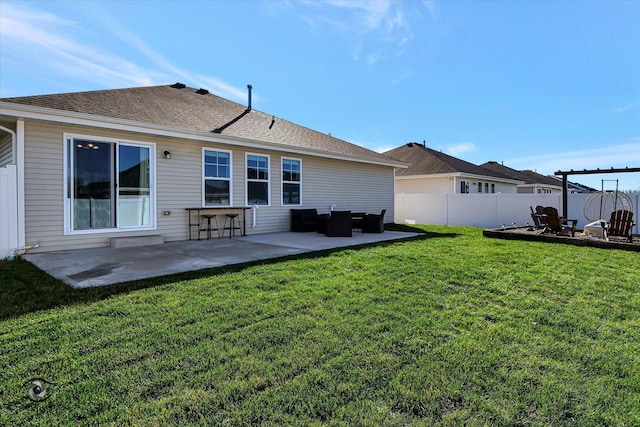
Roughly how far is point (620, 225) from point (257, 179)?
9.86 m

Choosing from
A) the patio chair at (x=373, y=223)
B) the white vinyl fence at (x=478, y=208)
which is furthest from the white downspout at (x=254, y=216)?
Answer: the white vinyl fence at (x=478, y=208)

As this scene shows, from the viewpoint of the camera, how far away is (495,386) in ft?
7.35

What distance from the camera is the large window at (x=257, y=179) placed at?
10031 mm

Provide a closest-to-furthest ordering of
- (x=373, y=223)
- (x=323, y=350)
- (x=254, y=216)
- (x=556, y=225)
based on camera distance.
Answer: (x=323, y=350) → (x=556, y=225) → (x=254, y=216) → (x=373, y=223)

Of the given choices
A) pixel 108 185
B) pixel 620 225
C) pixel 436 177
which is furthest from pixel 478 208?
pixel 108 185

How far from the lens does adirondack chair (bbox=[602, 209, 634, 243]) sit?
842 cm

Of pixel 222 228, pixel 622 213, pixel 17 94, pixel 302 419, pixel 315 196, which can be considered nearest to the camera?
pixel 302 419

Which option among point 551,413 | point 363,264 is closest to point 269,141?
point 363,264

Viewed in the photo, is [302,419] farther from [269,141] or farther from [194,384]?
[269,141]

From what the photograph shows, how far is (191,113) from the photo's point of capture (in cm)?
979

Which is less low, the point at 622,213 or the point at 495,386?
the point at 622,213

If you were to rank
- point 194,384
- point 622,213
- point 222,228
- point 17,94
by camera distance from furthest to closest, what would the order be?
1. point 222,228
2. point 622,213
3. point 17,94
4. point 194,384

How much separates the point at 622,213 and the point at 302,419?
33.8 feet

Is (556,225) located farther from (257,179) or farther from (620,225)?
(257,179)
